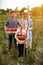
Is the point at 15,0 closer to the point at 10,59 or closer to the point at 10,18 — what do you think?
the point at 10,18

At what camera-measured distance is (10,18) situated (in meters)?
4.35

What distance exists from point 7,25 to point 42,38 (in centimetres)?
34

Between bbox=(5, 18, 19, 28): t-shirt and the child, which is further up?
bbox=(5, 18, 19, 28): t-shirt

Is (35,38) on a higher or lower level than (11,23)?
lower

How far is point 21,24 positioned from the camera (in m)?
4.35

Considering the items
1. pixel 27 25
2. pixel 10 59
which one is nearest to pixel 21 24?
pixel 27 25

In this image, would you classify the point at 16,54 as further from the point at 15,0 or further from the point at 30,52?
the point at 15,0

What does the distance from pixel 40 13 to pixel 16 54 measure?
43cm

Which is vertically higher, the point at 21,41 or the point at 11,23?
Answer: the point at 11,23

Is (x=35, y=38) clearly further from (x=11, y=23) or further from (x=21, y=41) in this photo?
(x=11, y=23)

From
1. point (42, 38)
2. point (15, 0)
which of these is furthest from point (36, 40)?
point (15, 0)

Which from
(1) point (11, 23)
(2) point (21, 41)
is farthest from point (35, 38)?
(1) point (11, 23)

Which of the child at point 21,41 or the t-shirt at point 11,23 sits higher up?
the t-shirt at point 11,23

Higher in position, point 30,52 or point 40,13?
point 40,13
